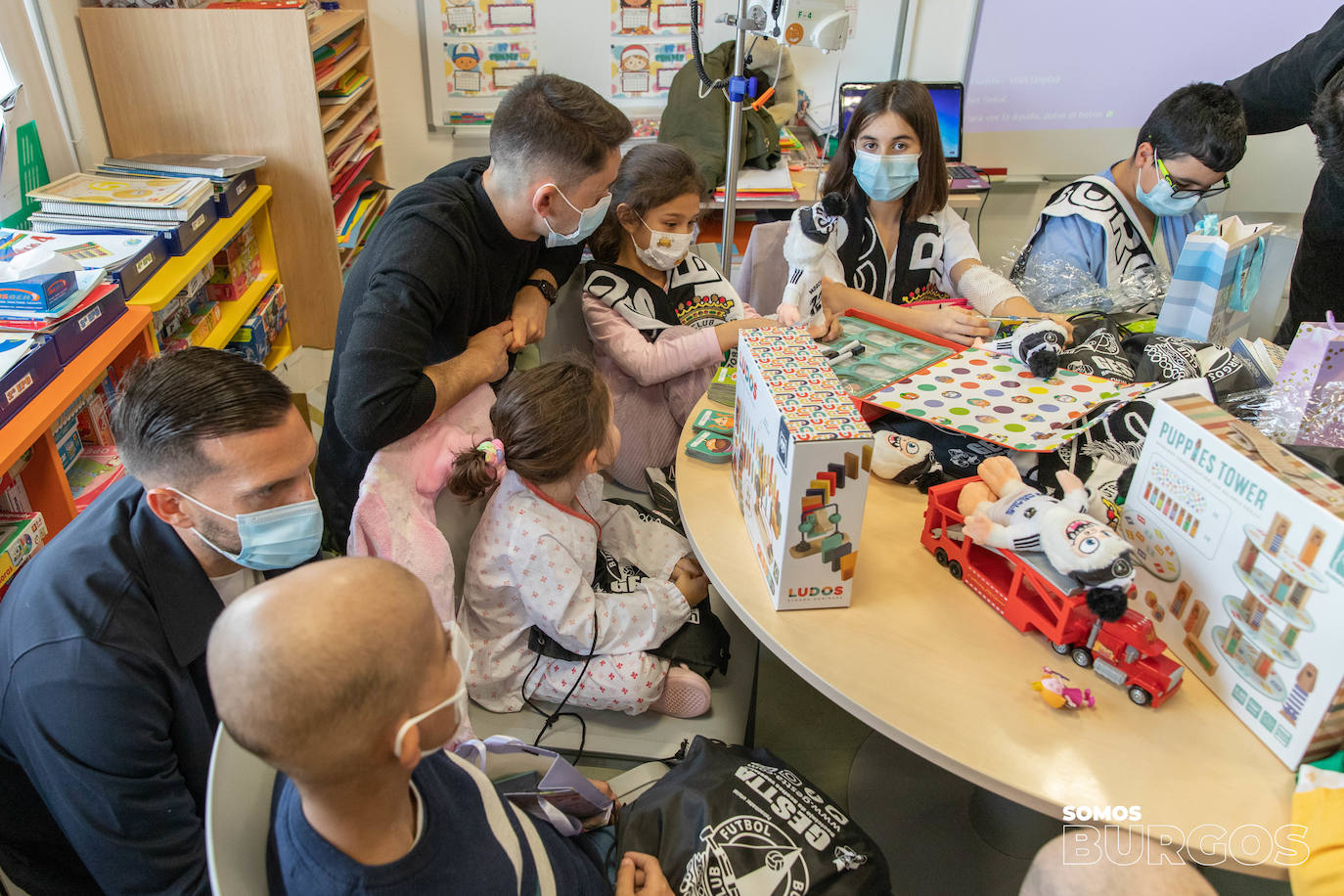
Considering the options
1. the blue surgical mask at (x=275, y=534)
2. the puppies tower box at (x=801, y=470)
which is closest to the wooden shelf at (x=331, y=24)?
the blue surgical mask at (x=275, y=534)

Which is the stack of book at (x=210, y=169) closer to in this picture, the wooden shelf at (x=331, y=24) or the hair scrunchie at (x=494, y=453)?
the wooden shelf at (x=331, y=24)

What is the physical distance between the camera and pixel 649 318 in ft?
6.95

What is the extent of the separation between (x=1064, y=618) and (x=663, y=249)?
127cm

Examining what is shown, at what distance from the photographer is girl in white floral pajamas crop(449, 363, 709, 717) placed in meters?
1.48

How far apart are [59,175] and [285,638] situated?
7.64ft

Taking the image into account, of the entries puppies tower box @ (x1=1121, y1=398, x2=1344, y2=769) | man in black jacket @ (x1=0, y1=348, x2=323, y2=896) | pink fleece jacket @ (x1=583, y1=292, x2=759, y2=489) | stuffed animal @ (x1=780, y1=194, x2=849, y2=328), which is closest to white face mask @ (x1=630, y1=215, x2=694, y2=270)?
pink fleece jacket @ (x1=583, y1=292, x2=759, y2=489)

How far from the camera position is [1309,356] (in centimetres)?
145

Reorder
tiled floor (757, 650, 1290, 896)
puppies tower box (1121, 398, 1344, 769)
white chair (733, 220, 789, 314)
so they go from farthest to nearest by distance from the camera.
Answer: white chair (733, 220, 789, 314), tiled floor (757, 650, 1290, 896), puppies tower box (1121, 398, 1344, 769)

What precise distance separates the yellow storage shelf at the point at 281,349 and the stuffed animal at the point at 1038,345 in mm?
2451

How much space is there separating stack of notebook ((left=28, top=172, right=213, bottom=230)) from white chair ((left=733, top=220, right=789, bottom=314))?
148cm

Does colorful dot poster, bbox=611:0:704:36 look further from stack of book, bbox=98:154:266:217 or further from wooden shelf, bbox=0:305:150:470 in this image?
wooden shelf, bbox=0:305:150:470

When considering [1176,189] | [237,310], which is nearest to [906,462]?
[1176,189]

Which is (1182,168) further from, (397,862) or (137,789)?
(137,789)

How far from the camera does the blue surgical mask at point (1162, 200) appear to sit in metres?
2.28
